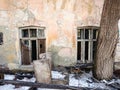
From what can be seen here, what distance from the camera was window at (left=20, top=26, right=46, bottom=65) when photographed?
284 inches

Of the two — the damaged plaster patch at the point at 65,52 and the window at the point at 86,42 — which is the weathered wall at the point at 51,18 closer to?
the damaged plaster patch at the point at 65,52

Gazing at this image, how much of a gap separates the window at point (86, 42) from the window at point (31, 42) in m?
1.19

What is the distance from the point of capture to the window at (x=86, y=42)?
23.8 ft

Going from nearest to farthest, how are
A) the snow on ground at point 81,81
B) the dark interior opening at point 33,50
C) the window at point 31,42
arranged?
the snow on ground at point 81,81 < the window at point 31,42 < the dark interior opening at point 33,50

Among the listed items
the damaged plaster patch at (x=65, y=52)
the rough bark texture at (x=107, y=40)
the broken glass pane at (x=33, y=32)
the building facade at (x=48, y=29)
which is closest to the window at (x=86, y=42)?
the building facade at (x=48, y=29)

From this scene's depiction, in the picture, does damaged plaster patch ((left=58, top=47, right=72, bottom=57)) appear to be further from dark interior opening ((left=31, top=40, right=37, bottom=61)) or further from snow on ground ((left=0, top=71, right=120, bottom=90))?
dark interior opening ((left=31, top=40, right=37, bottom=61))

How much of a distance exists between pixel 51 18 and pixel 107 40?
1.93 meters

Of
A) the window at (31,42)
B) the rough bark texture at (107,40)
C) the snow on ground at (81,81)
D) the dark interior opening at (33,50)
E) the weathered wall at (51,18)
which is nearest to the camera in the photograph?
the rough bark texture at (107,40)

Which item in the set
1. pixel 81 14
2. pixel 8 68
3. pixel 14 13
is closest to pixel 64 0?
pixel 81 14

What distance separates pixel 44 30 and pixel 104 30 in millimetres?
1974

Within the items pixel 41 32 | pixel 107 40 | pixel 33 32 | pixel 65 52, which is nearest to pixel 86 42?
pixel 65 52

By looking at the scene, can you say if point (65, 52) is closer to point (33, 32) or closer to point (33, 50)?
point (33, 50)

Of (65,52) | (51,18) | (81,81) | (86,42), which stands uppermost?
(51,18)

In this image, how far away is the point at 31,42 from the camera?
7.34 m
